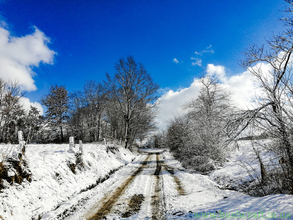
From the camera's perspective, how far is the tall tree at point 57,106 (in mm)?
23016

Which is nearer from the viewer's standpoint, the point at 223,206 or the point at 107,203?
the point at 223,206

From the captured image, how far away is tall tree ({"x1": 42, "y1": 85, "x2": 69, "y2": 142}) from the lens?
75.5ft

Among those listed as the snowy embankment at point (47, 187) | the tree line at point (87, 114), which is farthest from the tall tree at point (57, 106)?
the snowy embankment at point (47, 187)

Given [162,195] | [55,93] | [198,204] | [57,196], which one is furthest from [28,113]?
[198,204]

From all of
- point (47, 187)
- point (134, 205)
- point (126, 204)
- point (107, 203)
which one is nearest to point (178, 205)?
point (134, 205)

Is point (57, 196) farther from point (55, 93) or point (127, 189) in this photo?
point (55, 93)

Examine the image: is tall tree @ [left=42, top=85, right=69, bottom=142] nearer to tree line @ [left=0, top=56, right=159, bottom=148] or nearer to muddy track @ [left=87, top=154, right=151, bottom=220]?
tree line @ [left=0, top=56, right=159, bottom=148]

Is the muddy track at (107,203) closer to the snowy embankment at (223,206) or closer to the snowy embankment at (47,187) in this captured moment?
the snowy embankment at (47,187)

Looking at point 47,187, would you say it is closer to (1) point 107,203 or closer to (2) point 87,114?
(1) point 107,203

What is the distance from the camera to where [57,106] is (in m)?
23.4

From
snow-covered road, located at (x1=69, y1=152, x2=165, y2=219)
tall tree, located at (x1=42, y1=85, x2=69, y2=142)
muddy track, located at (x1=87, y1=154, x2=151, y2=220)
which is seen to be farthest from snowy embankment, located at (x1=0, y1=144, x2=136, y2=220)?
tall tree, located at (x1=42, y1=85, x2=69, y2=142)

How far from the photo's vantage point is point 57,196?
5.22m

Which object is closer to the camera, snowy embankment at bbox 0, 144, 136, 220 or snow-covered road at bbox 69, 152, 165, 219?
snowy embankment at bbox 0, 144, 136, 220

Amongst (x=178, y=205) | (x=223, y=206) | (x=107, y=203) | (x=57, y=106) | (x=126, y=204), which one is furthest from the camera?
(x=57, y=106)
